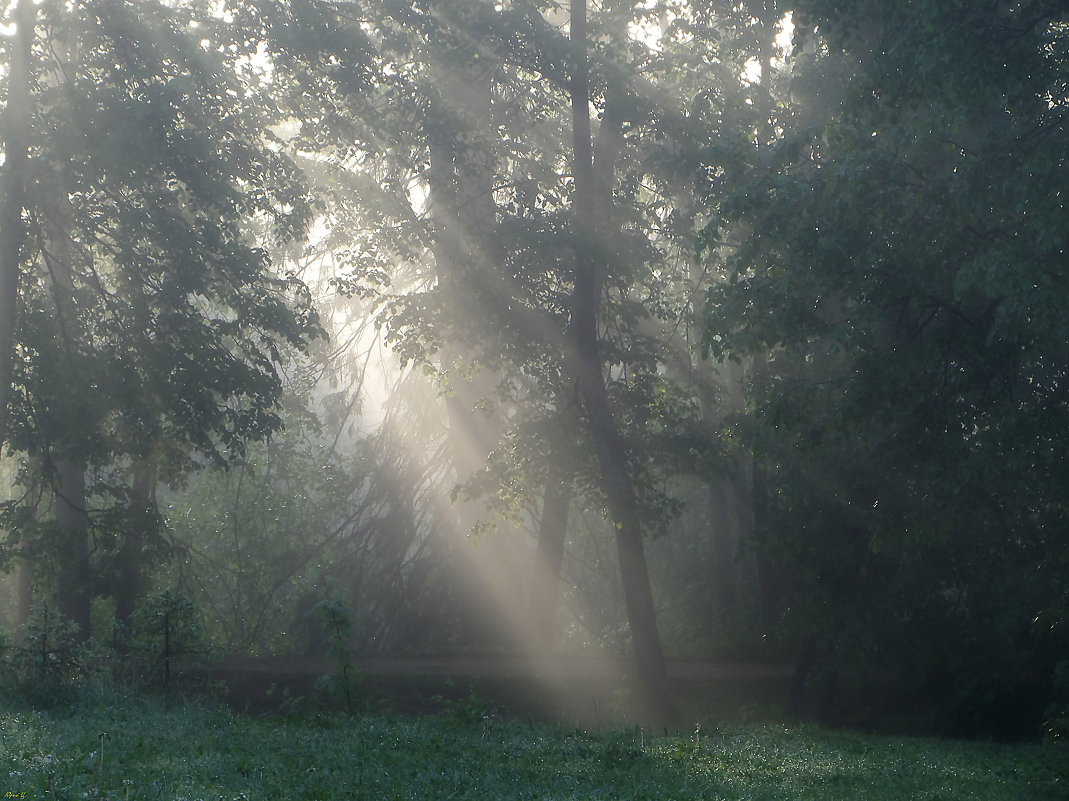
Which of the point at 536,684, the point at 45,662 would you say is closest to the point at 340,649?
the point at 45,662

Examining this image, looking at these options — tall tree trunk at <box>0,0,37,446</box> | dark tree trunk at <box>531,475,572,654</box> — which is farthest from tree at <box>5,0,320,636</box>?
dark tree trunk at <box>531,475,572,654</box>

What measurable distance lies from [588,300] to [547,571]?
647 cm

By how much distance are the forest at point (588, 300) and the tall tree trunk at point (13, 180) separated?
0.15 feet

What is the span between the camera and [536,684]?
18.5 metres

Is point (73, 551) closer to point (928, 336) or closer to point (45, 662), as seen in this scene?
point (45, 662)

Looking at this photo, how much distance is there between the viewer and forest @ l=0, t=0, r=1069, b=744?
11891mm

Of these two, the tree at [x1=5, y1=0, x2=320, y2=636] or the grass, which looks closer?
the grass

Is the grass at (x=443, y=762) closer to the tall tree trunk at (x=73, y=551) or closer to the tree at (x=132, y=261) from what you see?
the tall tree trunk at (x=73, y=551)

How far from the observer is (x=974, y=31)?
→ 1072cm

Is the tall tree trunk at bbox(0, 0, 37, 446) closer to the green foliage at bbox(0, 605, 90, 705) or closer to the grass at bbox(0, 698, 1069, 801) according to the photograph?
the green foliage at bbox(0, 605, 90, 705)

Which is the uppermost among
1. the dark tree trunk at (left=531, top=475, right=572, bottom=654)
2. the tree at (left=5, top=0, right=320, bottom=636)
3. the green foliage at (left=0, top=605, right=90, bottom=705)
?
the tree at (left=5, top=0, right=320, bottom=636)

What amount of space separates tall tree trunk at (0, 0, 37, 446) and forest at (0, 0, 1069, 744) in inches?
1.7

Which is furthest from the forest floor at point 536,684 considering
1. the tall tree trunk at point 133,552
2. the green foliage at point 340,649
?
the green foliage at point 340,649

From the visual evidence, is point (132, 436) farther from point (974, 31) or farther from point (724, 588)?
point (724, 588)
